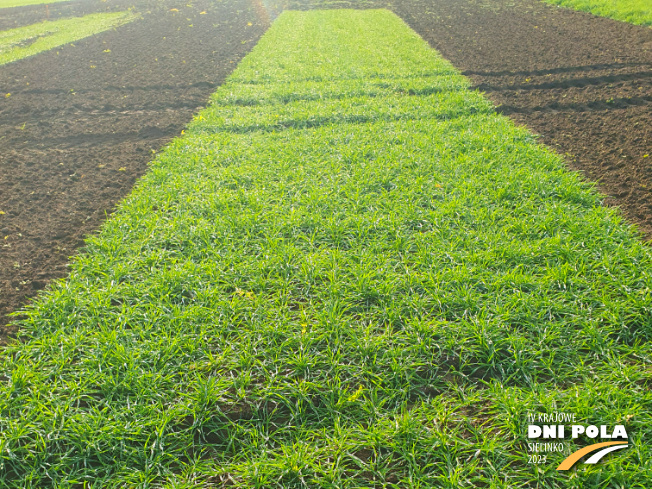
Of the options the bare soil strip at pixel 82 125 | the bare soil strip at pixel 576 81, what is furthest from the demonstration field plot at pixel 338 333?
the bare soil strip at pixel 576 81

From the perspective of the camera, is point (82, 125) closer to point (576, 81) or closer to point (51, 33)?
point (576, 81)

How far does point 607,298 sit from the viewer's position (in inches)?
104

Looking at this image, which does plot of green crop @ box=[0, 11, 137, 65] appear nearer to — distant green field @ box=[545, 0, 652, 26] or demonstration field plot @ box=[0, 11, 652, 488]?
demonstration field plot @ box=[0, 11, 652, 488]

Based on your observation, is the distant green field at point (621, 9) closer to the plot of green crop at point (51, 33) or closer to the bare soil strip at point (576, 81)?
the bare soil strip at point (576, 81)

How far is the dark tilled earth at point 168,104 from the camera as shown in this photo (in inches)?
153

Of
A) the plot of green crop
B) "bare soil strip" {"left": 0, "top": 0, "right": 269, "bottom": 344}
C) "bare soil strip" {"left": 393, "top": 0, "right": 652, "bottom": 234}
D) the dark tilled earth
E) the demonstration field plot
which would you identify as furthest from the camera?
the plot of green crop

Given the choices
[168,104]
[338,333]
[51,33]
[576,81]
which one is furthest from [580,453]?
[51,33]

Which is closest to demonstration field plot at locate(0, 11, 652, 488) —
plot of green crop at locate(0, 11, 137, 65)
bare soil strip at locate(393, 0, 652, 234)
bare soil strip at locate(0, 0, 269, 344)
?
bare soil strip at locate(0, 0, 269, 344)

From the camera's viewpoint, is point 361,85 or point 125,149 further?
point 361,85

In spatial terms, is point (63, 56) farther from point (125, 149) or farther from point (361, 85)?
point (361, 85)

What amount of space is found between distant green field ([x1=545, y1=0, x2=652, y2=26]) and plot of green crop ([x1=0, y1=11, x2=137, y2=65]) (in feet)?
53.7

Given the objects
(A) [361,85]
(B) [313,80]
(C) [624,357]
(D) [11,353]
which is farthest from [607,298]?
(B) [313,80]

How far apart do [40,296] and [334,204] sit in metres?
2.50

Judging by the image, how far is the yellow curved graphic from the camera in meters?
1.83
